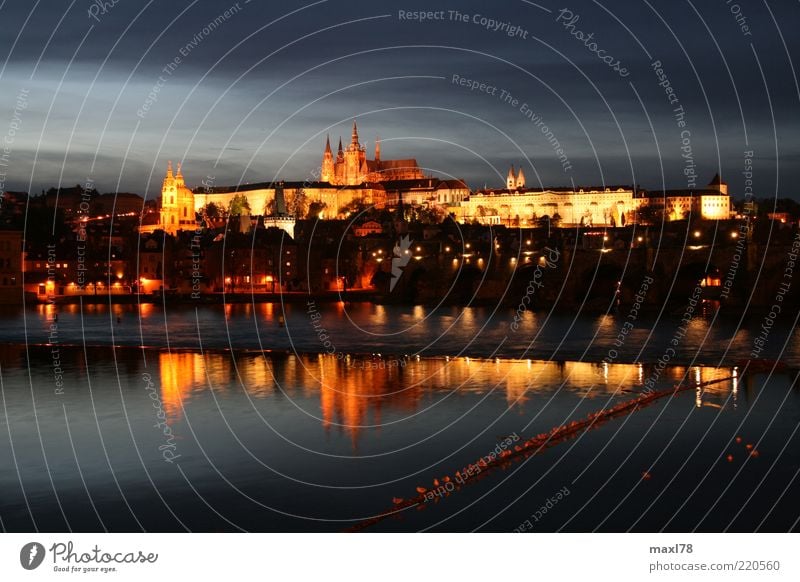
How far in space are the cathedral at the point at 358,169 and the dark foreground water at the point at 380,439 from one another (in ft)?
Answer: 220

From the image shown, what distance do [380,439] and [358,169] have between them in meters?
78.5

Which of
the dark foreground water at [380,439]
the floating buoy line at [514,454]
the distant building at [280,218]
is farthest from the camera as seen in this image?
the distant building at [280,218]

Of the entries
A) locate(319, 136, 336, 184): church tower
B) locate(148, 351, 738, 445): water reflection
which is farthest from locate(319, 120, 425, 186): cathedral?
locate(148, 351, 738, 445): water reflection

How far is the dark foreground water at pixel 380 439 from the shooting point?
30.1 feet

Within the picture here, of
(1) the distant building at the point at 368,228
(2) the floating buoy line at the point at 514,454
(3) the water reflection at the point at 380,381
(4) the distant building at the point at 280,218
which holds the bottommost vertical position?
(3) the water reflection at the point at 380,381

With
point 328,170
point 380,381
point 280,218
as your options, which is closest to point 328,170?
point 328,170

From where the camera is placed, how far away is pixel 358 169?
8975 centimetres

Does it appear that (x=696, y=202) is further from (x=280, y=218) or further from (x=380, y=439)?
(x=380, y=439)

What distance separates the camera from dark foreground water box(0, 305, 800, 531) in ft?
30.1

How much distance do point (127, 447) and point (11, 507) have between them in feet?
8.14

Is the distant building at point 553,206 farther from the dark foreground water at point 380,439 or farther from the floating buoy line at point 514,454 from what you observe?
the floating buoy line at point 514,454

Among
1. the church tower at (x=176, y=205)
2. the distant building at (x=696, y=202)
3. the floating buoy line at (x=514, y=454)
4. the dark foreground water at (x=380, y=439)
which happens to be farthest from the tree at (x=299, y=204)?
the floating buoy line at (x=514, y=454)
